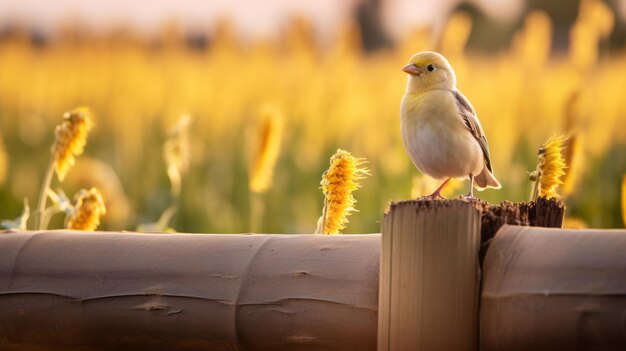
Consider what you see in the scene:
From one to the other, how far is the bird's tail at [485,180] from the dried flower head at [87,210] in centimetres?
89

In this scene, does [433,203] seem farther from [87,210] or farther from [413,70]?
[87,210]

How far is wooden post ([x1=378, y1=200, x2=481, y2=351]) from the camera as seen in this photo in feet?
5.45

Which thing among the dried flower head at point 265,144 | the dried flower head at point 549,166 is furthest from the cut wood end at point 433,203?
the dried flower head at point 265,144

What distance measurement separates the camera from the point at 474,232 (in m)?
1.68

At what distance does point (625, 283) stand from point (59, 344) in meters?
1.11

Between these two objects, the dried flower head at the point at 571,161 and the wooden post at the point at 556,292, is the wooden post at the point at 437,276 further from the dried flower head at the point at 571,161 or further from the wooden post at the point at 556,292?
the dried flower head at the point at 571,161

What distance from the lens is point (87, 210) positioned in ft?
7.86

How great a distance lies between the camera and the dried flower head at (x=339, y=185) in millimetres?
2010

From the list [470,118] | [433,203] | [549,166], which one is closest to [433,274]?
[433,203]

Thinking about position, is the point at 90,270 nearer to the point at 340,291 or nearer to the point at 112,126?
the point at 340,291

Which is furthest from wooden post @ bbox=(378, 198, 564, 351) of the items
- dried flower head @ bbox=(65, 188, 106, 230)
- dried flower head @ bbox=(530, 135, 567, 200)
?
dried flower head @ bbox=(65, 188, 106, 230)

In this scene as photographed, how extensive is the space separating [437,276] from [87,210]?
102cm

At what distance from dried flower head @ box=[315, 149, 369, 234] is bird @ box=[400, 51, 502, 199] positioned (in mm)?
232

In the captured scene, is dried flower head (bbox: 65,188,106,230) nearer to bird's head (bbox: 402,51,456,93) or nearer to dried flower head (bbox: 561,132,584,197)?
bird's head (bbox: 402,51,456,93)
